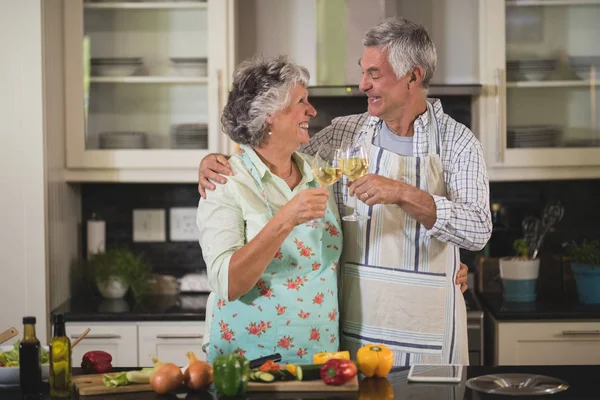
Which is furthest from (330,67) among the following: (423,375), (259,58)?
(423,375)

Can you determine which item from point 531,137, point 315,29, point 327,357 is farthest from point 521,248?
point 327,357

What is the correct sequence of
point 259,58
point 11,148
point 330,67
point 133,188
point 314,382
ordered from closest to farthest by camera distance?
1. point 314,382
2. point 259,58
3. point 11,148
4. point 330,67
5. point 133,188

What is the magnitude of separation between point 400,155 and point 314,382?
0.82 metres

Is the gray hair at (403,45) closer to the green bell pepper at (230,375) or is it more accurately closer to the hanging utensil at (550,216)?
the green bell pepper at (230,375)

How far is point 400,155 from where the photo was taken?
2.66 metres

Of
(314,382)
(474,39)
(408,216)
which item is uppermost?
(474,39)

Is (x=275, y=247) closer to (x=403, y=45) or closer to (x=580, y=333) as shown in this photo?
(x=403, y=45)

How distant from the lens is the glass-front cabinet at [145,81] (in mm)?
3926

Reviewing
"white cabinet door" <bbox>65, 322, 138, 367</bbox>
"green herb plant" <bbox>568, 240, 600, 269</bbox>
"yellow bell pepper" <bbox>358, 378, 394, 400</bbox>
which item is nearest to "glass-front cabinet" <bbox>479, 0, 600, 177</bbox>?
"green herb plant" <bbox>568, 240, 600, 269</bbox>

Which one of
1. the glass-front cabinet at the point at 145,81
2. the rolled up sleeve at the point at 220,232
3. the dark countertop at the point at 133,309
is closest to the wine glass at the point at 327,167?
the rolled up sleeve at the point at 220,232

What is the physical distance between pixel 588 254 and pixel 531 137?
56 centimetres

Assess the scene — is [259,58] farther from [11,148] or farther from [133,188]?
[133,188]

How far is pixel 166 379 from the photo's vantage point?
209 centimetres

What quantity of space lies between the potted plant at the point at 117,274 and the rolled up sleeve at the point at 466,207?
186 cm
